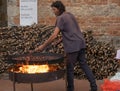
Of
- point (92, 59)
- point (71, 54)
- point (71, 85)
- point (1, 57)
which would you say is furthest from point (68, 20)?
point (1, 57)

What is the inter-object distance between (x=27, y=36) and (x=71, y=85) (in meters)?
2.69

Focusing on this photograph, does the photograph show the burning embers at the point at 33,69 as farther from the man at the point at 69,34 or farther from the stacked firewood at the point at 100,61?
the stacked firewood at the point at 100,61

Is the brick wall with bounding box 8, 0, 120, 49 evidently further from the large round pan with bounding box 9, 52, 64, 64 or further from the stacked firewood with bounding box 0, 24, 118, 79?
the large round pan with bounding box 9, 52, 64, 64

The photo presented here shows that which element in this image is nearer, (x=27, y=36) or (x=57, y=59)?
(x=57, y=59)

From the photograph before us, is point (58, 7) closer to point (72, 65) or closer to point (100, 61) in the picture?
point (72, 65)

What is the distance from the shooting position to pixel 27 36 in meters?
10.3

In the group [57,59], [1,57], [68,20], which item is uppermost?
[68,20]

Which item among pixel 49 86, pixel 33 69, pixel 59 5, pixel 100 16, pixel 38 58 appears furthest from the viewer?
pixel 100 16

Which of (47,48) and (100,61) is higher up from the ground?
(47,48)

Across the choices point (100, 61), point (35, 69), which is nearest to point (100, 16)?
point (100, 61)

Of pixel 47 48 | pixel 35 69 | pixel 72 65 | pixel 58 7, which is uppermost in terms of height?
pixel 58 7

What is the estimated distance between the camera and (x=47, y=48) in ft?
32.6

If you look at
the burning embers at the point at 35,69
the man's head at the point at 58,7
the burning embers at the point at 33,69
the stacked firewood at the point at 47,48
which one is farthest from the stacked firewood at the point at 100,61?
the burning embers at the point at 33,69

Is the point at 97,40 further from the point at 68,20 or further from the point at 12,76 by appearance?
the point at 12,76
